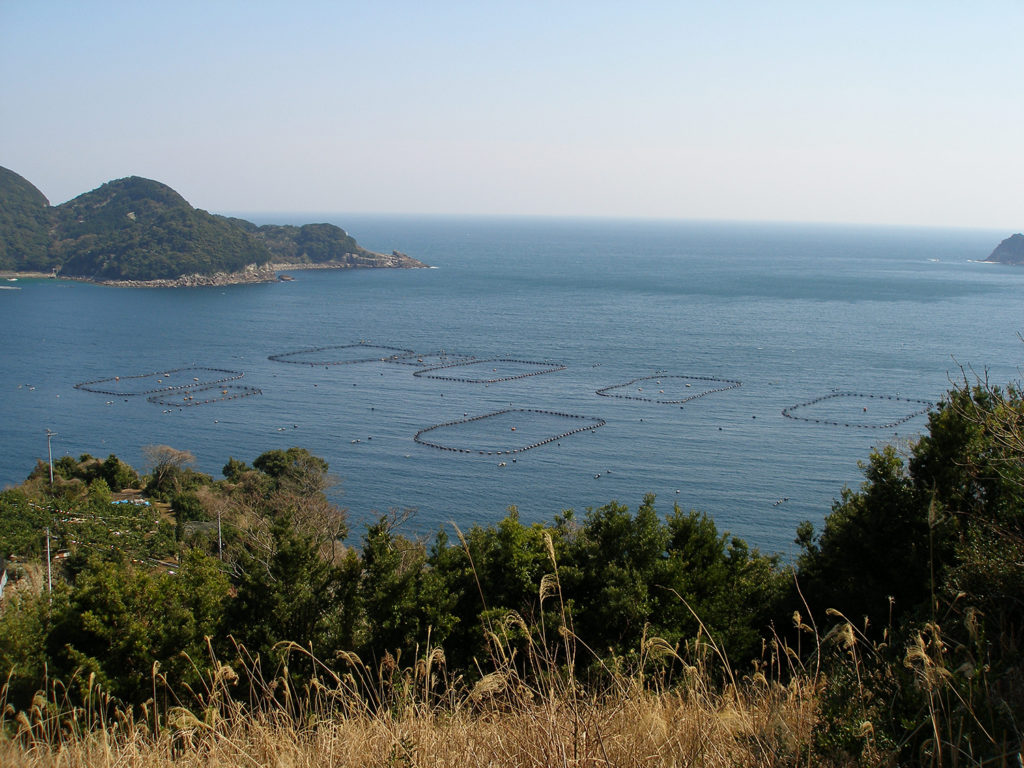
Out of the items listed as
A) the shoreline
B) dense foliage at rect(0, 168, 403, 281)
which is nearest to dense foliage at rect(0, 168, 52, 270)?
dense foliage at rect(0, 168, 403, 281)

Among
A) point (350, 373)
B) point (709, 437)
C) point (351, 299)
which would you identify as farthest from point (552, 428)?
point (351, 299)

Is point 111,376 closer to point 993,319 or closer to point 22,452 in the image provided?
point 22,452

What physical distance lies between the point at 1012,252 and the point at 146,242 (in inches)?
5096

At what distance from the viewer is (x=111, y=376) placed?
45.8 meters

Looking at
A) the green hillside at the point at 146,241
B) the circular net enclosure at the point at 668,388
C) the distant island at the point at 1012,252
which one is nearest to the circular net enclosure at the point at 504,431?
the circular net enclosure at the point at 668,388

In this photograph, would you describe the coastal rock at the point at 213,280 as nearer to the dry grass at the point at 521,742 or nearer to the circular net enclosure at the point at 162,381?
the circular net enclosure at the point at 162,381

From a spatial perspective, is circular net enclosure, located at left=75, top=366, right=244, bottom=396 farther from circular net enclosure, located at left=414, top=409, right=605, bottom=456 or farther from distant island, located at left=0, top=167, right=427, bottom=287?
distant island, located at left=0, top=167, right=427, bottom=287

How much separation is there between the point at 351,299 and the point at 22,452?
47.7 metres

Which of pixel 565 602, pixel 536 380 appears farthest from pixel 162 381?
pixel 565 602

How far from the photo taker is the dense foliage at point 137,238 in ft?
301

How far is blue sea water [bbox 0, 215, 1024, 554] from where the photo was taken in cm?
2891

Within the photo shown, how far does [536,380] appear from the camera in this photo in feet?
147

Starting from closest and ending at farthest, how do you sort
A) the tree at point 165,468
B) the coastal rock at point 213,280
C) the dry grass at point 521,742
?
the dry grass at point 521,742 → the tree at point 165,468 → the coastal rock at point 213,280

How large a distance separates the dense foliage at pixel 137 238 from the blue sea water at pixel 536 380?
23.8 feet
